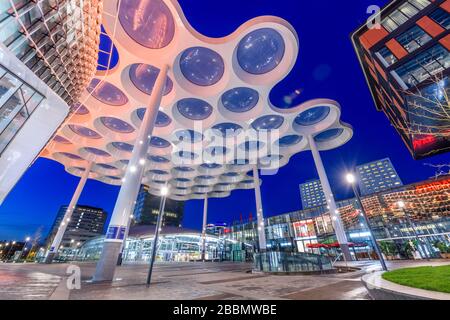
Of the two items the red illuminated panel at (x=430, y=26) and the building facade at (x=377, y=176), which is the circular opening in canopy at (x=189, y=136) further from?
the building facade at (x=377, y=176)

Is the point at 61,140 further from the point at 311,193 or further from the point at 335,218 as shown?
the point at 311,193

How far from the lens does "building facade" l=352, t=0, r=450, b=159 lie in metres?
15.2

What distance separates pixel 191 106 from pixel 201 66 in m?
5.10

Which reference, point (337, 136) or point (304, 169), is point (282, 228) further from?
point (304, 169)

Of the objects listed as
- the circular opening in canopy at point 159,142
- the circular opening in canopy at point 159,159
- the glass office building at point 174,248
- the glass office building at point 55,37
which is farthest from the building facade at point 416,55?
the glass office building at point 174,248

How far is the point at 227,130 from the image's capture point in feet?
84.8

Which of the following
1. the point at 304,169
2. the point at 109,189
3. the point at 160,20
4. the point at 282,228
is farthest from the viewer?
the point at 109,189

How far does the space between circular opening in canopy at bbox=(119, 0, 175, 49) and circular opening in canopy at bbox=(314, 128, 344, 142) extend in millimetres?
22269

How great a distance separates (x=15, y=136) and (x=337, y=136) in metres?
30.1

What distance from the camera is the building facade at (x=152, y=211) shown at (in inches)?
3219

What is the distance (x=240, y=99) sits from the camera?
21156 millimetres

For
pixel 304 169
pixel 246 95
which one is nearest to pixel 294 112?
pixel 246 95

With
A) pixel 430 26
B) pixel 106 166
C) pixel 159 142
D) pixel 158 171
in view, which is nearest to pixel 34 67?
pixel 159 142

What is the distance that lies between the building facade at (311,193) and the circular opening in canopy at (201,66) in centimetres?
11227
